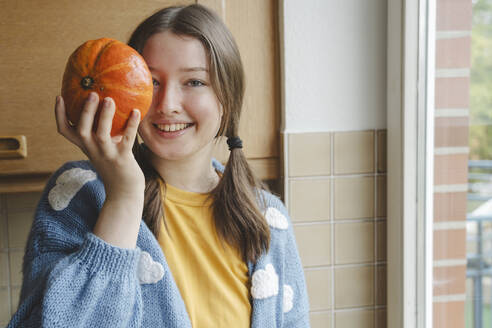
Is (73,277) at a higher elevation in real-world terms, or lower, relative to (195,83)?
lower

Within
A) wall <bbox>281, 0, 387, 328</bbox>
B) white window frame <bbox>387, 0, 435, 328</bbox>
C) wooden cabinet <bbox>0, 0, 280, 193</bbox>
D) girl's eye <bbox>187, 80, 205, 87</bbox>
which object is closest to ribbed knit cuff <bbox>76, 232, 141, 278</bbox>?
girl's eye <bbox>187, 80, 205, 87</bbox>

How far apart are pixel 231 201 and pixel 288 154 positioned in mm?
380

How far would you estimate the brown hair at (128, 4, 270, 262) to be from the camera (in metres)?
0.84

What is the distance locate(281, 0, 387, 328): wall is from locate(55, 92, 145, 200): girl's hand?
65 centimetres

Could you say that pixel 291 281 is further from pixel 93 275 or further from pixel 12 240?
pixel 12 240

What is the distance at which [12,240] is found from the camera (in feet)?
4.34

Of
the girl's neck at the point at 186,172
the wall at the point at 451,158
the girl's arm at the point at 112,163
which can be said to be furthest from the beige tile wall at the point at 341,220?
the girl's arm at the point at 112,163

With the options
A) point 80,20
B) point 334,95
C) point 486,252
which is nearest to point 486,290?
point 486,252

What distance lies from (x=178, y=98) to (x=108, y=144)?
0.18 metres

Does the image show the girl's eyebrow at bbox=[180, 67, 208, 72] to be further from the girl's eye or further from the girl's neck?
the girl's neck

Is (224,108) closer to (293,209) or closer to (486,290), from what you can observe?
(293,209)

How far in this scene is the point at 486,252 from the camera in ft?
3.55

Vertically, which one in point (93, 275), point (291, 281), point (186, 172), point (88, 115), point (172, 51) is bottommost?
point (291, 281)

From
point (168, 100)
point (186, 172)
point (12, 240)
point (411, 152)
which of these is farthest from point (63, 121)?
point (411, 152)
